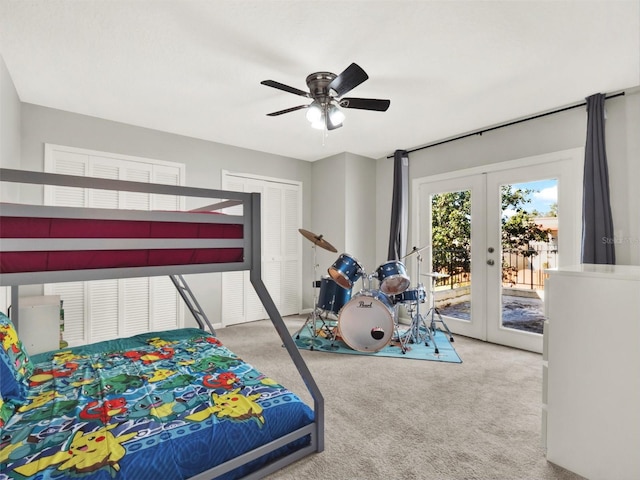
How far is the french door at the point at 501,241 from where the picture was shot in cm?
316

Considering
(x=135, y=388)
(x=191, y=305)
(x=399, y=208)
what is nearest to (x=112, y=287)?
(x=191, y=305)

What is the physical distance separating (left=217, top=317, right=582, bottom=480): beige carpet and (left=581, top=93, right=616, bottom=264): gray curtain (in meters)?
1.14

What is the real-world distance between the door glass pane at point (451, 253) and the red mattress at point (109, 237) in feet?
9.80

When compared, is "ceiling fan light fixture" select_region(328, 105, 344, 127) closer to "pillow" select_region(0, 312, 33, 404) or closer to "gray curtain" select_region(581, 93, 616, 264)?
"gray curtain" select_region(581, 93, 616, 264)

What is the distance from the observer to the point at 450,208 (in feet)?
13.3

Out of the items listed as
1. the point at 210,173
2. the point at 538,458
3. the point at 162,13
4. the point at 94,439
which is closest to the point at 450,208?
the point at 538,458

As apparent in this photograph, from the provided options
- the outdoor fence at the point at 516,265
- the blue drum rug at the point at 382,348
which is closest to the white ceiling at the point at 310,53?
the outdoor fence at the point at 516,265

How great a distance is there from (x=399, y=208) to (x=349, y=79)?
2558 millimetres

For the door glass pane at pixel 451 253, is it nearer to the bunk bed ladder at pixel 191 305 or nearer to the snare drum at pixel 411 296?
the snare drum at pixel 411 296

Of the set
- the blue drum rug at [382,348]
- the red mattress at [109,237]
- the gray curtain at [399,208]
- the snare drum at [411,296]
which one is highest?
the gray curtain at [399,208]

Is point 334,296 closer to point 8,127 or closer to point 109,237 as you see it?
point 109,237

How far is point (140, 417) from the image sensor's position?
137cm

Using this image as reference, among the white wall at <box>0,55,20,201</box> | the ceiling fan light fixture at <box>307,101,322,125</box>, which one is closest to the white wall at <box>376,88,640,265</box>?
the ceiling fan light fixture at <box>307,101,322,125</box>

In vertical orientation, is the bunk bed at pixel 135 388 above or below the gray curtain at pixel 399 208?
below
